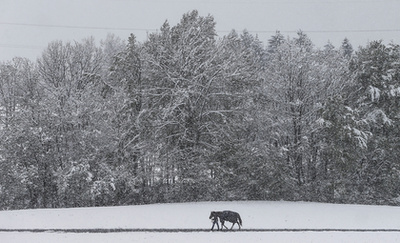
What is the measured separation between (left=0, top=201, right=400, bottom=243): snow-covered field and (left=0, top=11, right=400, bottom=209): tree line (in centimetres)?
354

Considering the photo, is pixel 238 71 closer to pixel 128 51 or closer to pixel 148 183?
pixel 128 51

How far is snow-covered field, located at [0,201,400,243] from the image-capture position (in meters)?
17.1

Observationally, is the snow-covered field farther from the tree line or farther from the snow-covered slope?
the tree line

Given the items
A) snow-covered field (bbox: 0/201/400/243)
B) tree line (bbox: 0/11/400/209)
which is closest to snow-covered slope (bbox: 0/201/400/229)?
snow-covered field (bbox: 0/201/400/243)

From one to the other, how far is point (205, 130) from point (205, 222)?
34.6 ft

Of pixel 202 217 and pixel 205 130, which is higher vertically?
pixel 205 130

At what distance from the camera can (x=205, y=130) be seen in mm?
31094

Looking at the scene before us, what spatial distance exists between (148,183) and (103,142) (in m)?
5.32

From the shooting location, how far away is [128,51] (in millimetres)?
→ 33344

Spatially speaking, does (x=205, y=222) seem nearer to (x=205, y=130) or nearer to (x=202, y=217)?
(x=202, y=217)

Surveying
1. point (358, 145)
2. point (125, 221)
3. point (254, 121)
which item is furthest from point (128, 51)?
point (358, 145)

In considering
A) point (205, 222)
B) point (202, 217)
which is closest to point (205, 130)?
point (202, 217)

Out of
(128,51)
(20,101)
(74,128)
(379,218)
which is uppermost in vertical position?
(128,51)

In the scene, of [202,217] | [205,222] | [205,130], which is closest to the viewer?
[205,222]
